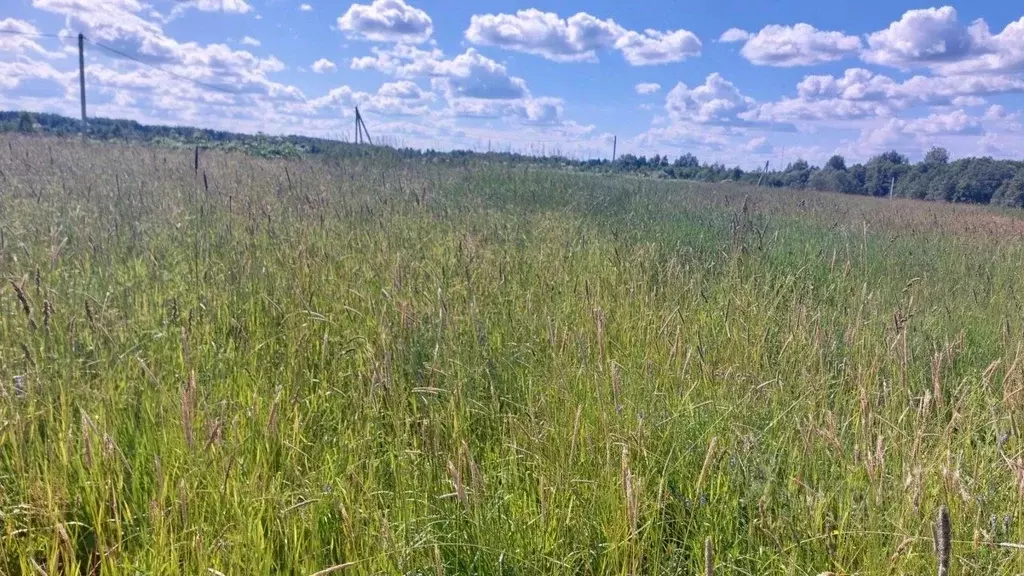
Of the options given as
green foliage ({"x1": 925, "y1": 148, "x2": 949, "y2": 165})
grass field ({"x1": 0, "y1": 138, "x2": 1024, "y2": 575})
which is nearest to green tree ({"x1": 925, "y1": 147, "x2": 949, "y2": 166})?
green foliage ({"x1": 925, "y1": 148, "x2": 949, "y2": 165})

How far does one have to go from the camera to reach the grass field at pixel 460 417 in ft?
5.17

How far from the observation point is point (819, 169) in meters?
31.2

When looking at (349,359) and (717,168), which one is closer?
(349,359)

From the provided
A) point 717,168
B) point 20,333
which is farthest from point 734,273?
point 717,168

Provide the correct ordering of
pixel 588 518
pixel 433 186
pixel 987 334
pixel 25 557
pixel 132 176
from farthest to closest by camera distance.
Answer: pixel 433 186, pixel 132 176, pixel 987 334, pixel 588 518, pixel 25 557

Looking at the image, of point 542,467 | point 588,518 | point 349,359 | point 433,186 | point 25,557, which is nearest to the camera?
point 25,557

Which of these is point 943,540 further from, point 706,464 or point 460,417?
point 460,417

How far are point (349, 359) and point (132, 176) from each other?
6.49 m

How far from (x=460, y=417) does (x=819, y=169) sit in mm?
34018

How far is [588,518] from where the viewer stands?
1718 mm

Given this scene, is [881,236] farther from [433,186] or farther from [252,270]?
[252,270]

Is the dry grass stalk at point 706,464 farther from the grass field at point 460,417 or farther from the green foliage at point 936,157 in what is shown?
the green foliage at point 936,157

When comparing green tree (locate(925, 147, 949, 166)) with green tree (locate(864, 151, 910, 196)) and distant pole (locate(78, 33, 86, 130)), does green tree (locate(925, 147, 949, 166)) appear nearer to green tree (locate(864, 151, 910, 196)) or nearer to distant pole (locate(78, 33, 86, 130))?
green tree (locate(864, 151, 910, 196))

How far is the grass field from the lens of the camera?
1.58 m
